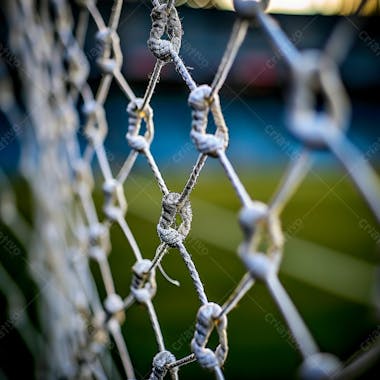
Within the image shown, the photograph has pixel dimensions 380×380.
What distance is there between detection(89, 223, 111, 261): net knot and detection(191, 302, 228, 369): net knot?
0.30m

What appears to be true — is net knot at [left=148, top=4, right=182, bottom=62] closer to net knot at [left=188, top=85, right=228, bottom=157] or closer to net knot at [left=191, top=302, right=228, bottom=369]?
net knot at [left=188, top=85, right=228, bottom=157]

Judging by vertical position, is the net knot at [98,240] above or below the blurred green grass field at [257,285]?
below

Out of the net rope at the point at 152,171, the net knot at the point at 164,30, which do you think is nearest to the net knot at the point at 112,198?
the net rope at the point at 152,171

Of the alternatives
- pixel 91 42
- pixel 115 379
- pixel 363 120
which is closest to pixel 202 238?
pixel 115 379

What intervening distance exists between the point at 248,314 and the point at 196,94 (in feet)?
4.26

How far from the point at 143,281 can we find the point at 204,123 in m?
0.19

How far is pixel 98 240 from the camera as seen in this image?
659 millimetres

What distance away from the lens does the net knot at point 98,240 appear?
0.65m

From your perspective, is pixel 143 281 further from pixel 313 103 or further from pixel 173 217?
pixel 313 103

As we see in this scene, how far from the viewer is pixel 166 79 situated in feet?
17.0

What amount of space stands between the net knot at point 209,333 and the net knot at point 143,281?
0.12 metres

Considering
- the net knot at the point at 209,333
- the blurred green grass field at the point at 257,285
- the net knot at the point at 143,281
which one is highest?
the blurred green grass field at the point at 257,285

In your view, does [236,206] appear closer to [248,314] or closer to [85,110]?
[248,314]

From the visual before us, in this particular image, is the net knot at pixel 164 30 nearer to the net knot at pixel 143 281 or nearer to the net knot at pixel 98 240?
the net knot at pixel 143 281
